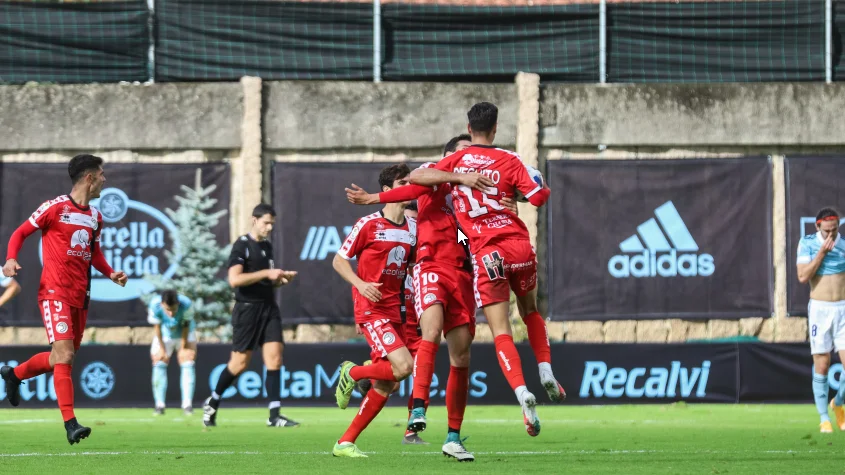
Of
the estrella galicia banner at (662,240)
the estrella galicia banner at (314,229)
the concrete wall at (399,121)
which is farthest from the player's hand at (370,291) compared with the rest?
the estrella galicia banner at (662,240)

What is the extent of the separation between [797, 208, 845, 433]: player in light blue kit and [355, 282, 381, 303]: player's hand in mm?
5847

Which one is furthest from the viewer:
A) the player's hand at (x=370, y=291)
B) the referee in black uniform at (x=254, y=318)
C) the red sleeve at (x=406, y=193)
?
the referee in black uniform at (x=254, y=318)

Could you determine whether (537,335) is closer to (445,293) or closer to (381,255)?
(445,293)

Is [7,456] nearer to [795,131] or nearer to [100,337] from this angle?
[100,337]

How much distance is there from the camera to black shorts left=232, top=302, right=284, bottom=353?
14.2 m

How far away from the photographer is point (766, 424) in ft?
48.4

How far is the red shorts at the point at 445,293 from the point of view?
913 centimetres

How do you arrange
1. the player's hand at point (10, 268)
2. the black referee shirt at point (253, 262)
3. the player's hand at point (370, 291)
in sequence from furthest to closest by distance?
1. the black referee shirt at point (253, 262)
2. the player's hand at point (10, 268)
3. the player's hand at point (370, 291)

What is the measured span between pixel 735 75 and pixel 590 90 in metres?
2.71

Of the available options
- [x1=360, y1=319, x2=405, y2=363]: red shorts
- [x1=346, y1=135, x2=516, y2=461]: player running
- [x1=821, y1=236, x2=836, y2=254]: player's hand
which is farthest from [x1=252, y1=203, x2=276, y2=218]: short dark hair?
[x1=821, y1=236, x2=836, y2=254]: player's hand

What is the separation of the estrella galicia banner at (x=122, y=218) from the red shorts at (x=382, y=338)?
13500 mm

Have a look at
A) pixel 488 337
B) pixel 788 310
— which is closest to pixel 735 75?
pixel 788 310

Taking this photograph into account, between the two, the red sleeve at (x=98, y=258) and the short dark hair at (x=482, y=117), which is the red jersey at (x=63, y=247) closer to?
the red sleeve at (x=98, y=258)

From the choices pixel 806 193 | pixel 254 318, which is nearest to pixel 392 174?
pixel 254 318
